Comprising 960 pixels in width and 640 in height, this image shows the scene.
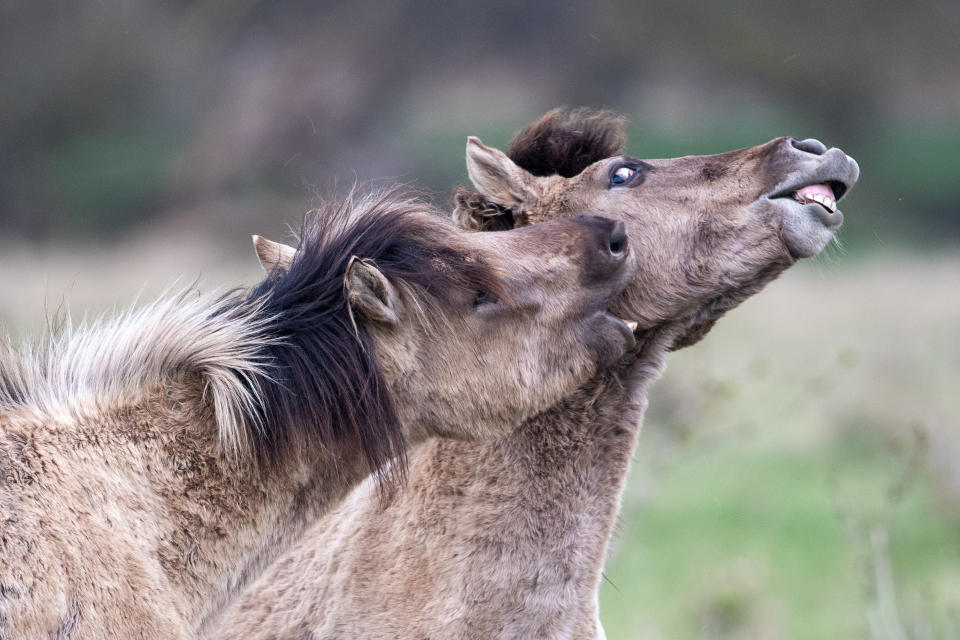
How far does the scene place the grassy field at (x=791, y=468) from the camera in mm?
9445

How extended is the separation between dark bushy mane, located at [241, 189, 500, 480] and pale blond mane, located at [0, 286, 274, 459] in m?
0.06

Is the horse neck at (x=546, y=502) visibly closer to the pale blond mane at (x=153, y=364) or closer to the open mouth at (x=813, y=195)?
the open mouth at (x=813, y=195)

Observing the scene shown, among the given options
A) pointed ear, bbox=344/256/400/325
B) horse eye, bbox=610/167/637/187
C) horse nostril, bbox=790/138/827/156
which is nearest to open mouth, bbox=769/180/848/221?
horse nostril, bbox=790/138/827/156

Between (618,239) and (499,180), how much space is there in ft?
3.11

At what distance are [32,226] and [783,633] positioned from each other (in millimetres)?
26769

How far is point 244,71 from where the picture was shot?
131 ft

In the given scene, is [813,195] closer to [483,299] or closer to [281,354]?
[483,299]

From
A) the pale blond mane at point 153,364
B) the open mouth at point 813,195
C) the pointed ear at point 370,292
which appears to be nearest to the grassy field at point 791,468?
the pale blond mane at point 153,364

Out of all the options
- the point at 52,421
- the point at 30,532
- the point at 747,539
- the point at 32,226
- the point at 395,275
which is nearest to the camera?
the point at 30,532

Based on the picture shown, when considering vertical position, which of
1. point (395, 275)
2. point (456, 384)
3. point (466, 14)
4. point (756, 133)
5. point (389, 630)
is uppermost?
point (395, 275)

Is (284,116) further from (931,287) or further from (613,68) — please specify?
(931,287)

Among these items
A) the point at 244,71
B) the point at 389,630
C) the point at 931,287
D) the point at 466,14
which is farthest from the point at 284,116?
the point at 389,630

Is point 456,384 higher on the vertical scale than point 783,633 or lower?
higher

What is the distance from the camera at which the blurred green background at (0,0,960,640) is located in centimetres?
1170
